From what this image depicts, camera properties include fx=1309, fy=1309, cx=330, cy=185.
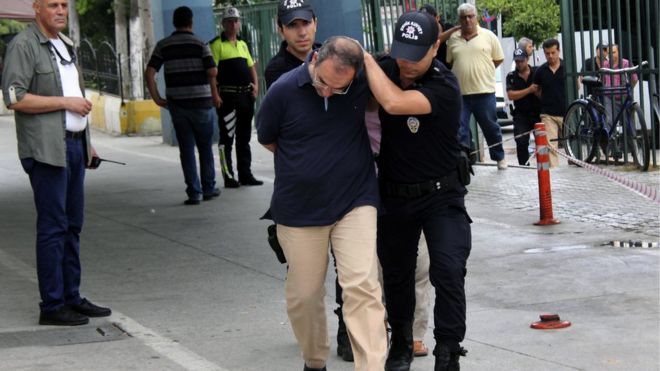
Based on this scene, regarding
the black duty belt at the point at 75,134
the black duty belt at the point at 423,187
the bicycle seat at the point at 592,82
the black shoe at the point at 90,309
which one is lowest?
the black shoe at the point at 90,309

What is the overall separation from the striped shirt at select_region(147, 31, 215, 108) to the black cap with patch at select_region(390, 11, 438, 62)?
751cm

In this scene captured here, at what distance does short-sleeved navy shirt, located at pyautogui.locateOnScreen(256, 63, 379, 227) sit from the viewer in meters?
6.00

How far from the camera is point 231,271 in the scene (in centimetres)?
974

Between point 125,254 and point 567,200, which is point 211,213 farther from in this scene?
point 567,200

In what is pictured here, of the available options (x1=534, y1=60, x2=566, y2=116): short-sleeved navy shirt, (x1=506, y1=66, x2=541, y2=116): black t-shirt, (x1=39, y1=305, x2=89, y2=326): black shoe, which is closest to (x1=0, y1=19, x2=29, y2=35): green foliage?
(x1=506, y1=66, x2=541, y2=116): black t-shirt

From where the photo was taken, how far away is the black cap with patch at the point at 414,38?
6.05 metres

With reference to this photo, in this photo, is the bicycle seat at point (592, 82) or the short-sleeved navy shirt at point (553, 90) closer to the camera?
the bicycle seat at point (592, 82)

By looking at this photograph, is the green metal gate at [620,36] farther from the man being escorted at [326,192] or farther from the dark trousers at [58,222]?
the man being escorted at [326,192]

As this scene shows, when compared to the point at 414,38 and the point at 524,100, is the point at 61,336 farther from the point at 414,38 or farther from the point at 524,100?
the point at 524,100

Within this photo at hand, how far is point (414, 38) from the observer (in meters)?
6.05

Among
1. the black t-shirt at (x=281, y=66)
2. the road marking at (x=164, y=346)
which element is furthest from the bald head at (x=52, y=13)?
the road marking at (x=164, y=346)

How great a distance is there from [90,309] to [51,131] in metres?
1.19

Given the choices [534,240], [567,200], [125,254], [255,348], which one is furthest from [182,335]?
[567,200]

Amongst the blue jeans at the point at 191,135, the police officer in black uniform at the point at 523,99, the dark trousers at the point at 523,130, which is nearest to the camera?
the blue jeans at the point at 191,135
